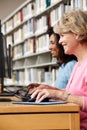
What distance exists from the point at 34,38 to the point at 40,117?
13.3ft

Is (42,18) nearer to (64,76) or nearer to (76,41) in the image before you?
(64,76)

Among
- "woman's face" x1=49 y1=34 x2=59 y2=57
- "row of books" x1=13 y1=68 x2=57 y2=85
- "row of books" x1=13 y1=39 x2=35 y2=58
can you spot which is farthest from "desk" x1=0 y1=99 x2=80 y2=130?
"row of books" x1=13 y1=39 x2=35 y2=58

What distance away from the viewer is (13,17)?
21.6 ft

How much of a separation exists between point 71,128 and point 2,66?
1350 mm

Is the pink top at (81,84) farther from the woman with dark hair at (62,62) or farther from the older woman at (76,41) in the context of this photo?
the woman with dark hair at (62,62)

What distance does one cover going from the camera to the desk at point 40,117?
4.33 feet

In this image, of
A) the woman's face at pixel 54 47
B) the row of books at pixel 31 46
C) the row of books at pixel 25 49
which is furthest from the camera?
the row of books at pixel 25 49

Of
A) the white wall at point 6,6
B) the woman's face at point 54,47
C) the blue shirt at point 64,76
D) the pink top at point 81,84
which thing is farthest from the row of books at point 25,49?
the pink top at point 81,84

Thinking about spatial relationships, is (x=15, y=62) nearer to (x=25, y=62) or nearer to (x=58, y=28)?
(x=25, y=62)

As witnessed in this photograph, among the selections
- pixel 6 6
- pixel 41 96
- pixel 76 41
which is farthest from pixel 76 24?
pixel 6 6

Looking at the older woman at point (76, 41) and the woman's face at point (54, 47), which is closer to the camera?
the older woman at point (76, 41)

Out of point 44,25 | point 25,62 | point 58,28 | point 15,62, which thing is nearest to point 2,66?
point 58,28

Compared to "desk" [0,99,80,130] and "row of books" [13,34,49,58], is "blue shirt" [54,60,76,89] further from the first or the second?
"row of books" [13,34,49,58]

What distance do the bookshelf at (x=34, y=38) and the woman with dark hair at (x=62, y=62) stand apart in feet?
2.05
